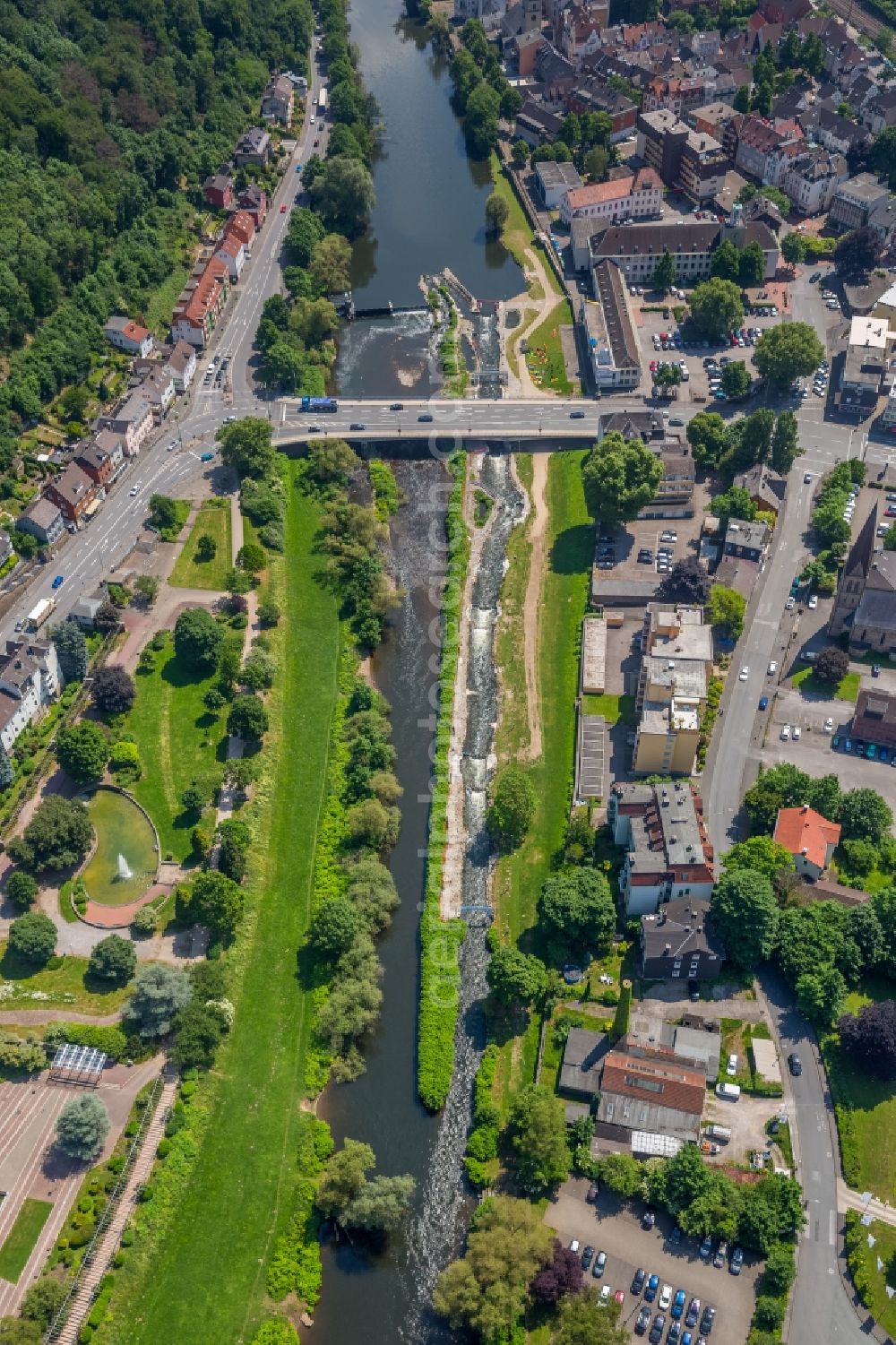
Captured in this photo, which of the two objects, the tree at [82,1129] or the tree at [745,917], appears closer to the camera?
the tree at [82,1129]

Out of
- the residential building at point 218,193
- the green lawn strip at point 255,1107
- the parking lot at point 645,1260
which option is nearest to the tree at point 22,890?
the green lawn strip at point 255,1107

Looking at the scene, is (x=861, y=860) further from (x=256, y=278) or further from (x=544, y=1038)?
(x=256, y=278)

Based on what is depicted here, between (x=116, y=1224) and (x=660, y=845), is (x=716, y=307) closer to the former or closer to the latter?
(x=660, y=845)

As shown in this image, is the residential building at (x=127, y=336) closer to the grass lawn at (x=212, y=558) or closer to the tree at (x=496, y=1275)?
the grass lawn at (x=212, y=558)

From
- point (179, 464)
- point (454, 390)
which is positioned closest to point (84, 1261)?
point (179, 464)

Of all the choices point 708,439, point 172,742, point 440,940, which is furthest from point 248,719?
point 708,439

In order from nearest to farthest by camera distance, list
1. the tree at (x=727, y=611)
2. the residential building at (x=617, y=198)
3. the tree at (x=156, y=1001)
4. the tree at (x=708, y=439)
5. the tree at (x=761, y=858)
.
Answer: the tree at (x=156, y=1001) < the tree at (x=761, y=858) < the tree at (x=727, y=611) < the tree at (x=708, y=439) < the residential building at (x=617, y=198)

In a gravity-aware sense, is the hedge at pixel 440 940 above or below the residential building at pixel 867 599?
below
